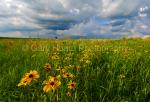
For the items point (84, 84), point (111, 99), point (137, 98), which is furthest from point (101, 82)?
point (137, 98)

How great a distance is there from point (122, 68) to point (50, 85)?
222cm

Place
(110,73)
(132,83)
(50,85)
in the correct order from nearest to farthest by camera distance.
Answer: (50,85) → (132,83) → (110,73)

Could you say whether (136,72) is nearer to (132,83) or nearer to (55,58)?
(132,83)

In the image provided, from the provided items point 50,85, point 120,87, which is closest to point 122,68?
point 120,87

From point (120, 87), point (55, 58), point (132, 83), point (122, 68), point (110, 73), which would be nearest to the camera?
point (120, 87)

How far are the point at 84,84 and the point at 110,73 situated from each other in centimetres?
62

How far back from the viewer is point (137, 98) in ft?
10.4

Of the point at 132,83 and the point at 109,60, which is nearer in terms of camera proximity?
the point at 132,83

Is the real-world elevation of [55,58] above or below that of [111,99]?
above

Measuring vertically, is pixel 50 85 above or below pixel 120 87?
above

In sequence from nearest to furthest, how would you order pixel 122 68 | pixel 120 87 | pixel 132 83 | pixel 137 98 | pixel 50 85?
1. pixel 50 85
2. pixel 137 98
3. pixel 120 87
4. pixel 132 83
5. pixel 122 68

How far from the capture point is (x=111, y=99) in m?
3.37

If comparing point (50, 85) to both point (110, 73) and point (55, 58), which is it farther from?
point (55, 58)

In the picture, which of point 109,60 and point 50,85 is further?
point 109,60
